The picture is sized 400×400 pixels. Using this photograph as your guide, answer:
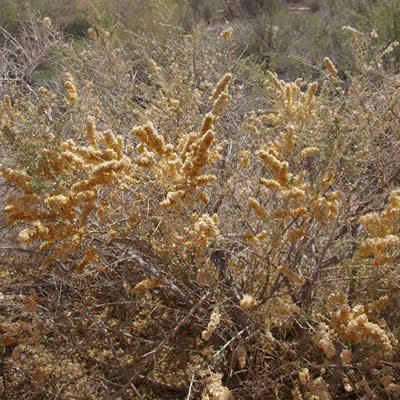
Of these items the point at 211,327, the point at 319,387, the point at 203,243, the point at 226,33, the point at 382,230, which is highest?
the point at 226,33

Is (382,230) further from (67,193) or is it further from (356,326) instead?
(67,193)

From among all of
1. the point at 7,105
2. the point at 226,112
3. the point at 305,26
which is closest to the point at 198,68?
the point at 226,112

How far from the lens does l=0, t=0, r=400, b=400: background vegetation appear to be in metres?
2.03

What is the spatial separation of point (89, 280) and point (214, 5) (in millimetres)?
10187

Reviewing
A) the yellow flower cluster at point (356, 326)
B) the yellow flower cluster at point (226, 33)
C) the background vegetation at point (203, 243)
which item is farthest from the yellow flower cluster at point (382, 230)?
the yellow flower cluster at point (226, 33)

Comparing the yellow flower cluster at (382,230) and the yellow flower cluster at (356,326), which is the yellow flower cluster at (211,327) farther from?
the yellow flower cluster at (382,230)

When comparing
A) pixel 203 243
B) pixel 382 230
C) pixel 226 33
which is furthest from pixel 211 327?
pixel 226 33

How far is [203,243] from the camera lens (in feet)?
7.00

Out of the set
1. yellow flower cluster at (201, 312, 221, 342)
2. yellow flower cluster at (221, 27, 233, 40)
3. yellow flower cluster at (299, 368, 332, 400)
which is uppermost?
yellow flower cluster at (221, 27, 233, 40)

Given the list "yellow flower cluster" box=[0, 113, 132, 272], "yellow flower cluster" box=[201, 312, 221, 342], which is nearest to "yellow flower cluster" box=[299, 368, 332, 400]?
"yellow flower cluster" box=[201, 312, 221, 342]

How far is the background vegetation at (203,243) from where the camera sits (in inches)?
79.9

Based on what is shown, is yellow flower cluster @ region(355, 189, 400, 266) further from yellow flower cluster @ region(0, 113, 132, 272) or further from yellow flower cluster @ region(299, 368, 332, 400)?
yellow flower cluster @ region(0, 113, 132, 272)

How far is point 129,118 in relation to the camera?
3812 millimetres

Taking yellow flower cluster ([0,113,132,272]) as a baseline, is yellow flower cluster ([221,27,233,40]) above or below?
above
